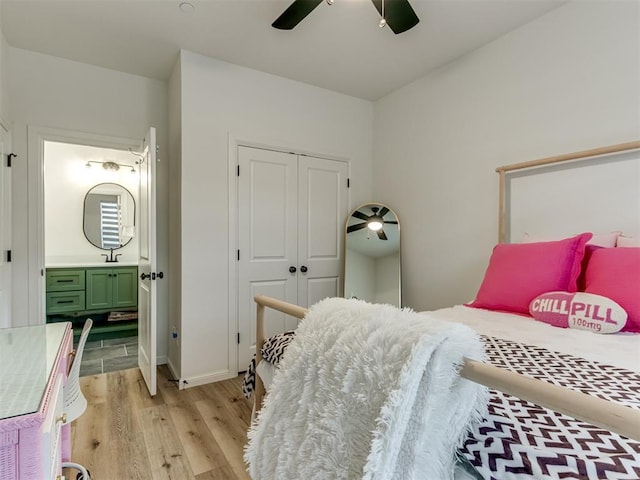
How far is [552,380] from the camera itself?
0.89 meters

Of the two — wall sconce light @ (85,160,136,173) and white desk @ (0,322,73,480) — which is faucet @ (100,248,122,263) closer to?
wall sconce light @ (85,160,136,173)

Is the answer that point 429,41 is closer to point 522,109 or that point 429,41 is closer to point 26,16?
point 522,109

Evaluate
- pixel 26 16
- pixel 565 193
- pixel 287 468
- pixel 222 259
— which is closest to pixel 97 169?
pixel 26 16

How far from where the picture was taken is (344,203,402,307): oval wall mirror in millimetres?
3174

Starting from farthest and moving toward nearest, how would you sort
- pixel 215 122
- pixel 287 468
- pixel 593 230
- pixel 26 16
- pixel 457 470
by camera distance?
pixel 215 122 < pixel 26 16 < pixel 593 230 < pixel 287 468 < pixel 457 470

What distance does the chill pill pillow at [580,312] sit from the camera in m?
1.39

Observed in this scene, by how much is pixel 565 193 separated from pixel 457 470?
1.94 meters

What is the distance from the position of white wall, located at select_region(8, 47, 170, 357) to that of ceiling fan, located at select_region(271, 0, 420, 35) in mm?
1802

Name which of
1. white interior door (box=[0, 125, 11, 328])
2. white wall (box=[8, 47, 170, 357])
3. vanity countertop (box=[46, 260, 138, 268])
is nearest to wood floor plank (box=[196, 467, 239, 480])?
white wall (box=[8, 47, 170, 357])

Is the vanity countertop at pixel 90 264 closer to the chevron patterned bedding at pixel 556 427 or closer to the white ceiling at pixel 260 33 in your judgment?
the white ceiling at pixel 260 33

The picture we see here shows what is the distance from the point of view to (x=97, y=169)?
15.1 ft

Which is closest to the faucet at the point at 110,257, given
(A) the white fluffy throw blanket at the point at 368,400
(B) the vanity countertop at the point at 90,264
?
(B) the vanity countertop at the point at 90,264

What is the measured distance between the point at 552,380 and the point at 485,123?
→ 2135 millimetres

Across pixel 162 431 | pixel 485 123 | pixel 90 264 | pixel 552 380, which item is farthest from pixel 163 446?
pixel 90 264
